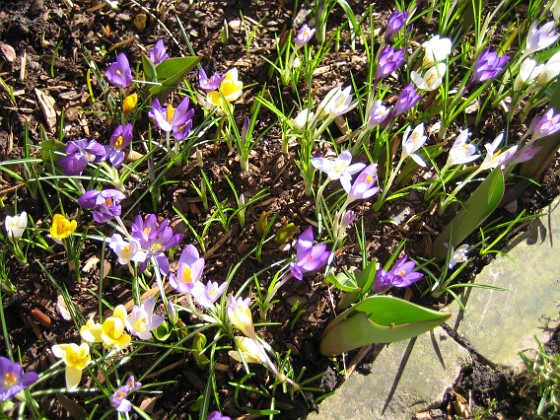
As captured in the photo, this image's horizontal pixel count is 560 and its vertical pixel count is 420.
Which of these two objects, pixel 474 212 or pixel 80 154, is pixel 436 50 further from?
pixel 80 154

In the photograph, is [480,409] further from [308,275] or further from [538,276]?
[308,275]

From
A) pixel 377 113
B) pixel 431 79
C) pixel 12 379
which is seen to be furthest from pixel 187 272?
pixel 431 79

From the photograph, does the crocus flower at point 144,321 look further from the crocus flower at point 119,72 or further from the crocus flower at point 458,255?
the crocus flower at point 458,255

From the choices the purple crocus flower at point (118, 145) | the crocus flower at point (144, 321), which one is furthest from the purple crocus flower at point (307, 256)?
the purple crocus flower at point (118, 145)

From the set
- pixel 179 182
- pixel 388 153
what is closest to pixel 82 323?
pixel 179 182

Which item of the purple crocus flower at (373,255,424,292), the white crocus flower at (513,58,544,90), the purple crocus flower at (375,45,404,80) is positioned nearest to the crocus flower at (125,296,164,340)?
the purple crocus flower at (373,255,424,292)

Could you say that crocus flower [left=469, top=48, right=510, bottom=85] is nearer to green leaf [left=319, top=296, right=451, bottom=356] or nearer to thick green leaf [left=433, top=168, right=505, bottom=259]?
thick green leaf [left=433, top=168, right=505, bottom=259]
